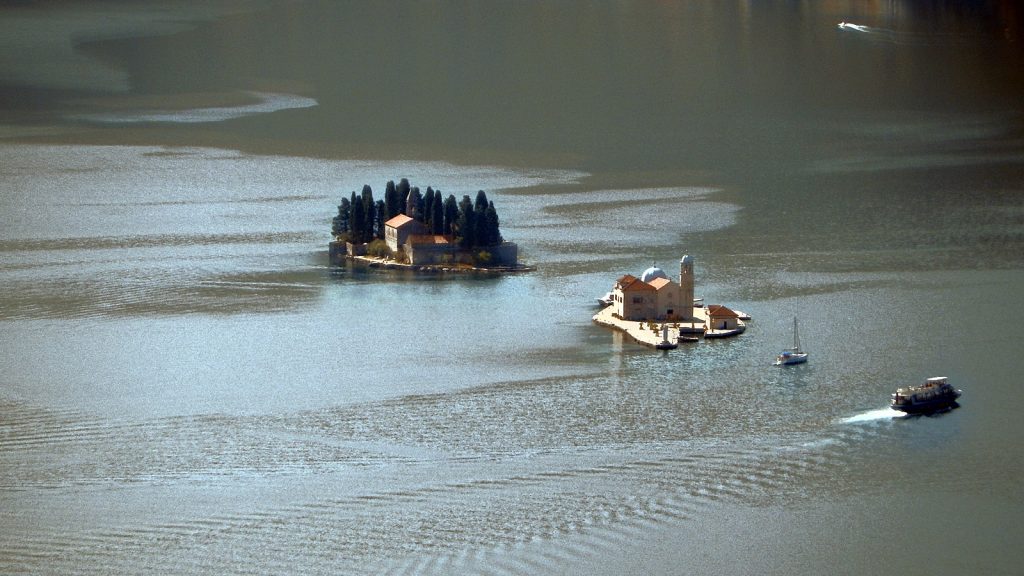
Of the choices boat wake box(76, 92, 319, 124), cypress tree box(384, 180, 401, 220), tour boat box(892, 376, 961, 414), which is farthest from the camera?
boat wake box(76, 92, 319, 124)

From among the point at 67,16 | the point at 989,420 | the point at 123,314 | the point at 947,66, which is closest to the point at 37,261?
Answer: the point at 123,314

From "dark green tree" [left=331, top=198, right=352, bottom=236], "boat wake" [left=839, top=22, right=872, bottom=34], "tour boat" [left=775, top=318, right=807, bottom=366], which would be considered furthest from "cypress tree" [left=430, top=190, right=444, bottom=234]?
"boat wake" [left=839, top=22, right=872, bottom=34]

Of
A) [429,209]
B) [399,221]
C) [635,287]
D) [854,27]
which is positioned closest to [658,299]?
[635,287]

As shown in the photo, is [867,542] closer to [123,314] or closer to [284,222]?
[123,314]

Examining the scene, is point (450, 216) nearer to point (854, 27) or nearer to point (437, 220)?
point (437, 220)

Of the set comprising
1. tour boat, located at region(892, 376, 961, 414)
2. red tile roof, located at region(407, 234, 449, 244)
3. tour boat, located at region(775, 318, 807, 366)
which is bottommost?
tour boat, located at region(892, 376, 961, 414)

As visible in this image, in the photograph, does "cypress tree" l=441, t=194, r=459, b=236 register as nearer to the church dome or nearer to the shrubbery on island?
the shrubbery on island
